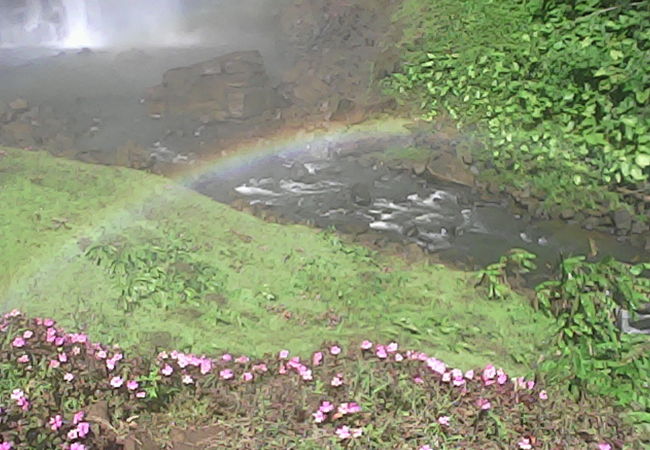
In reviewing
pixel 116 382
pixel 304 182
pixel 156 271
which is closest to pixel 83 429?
pixel 116 382

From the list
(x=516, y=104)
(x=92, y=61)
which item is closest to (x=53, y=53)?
(x=92, y=61)

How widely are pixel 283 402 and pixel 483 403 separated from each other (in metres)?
0.65

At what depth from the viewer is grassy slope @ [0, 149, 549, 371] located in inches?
113

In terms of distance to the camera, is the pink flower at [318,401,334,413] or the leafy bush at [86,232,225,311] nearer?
the pink flower at [318,401,334,413]

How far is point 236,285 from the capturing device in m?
3.18

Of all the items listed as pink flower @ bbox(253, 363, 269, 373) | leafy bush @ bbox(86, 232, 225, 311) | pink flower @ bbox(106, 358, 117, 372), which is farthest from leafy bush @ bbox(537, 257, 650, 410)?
pink flower @ bbox(106, 358, 117, 372)

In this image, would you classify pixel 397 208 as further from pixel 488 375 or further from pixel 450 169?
pixel 488 375

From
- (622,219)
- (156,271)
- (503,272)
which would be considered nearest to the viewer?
(156,271)

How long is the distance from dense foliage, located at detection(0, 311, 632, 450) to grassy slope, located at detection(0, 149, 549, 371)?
20cm

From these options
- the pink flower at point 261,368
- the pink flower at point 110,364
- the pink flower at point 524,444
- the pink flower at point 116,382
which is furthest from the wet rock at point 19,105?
the pink flower at point 524,444

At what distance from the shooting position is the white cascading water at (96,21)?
320 inches

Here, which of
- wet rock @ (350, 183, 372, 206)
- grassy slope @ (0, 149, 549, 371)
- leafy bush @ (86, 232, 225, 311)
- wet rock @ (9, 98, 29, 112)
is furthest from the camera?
wet rock @ (9, 98, 29, 112)

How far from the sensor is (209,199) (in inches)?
160

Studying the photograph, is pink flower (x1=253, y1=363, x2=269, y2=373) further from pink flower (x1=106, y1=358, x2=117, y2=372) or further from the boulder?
the boulder
